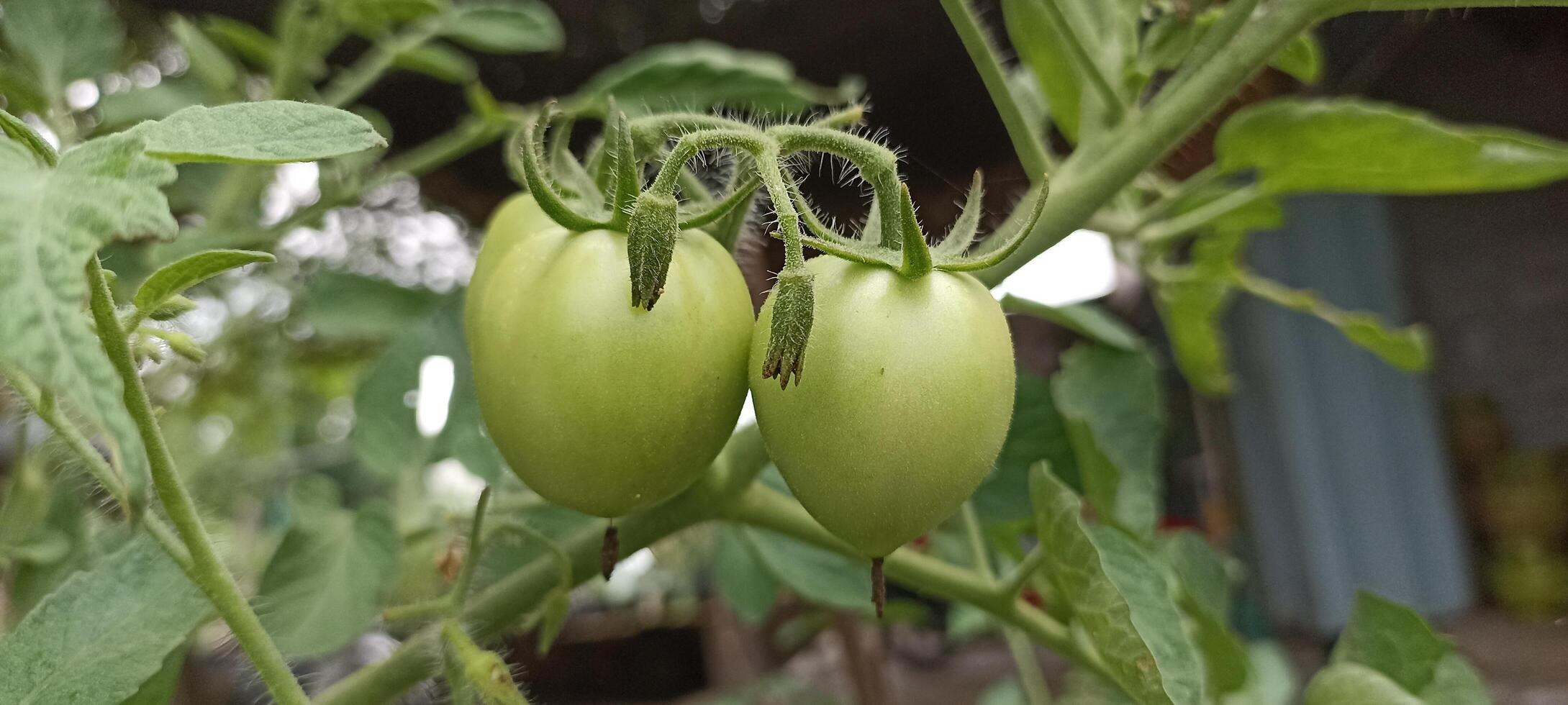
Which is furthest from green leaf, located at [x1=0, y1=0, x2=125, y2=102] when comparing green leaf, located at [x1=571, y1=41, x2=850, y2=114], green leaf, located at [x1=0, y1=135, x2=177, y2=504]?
green leaf, located at [x1=0, y1=135, x2=177, y2=504]

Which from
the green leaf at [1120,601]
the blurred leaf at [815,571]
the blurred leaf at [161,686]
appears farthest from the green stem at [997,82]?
the blurred leaf at [161,686]

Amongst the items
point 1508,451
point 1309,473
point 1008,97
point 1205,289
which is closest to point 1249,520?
point 1309,473

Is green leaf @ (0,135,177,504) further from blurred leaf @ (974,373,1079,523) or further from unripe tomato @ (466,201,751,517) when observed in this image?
blurred leaf @ (974,373,1079,523)

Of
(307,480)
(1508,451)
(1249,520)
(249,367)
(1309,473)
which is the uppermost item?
(307,480)

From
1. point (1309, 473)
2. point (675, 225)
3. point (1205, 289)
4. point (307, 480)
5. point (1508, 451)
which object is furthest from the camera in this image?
point (1309, 473)

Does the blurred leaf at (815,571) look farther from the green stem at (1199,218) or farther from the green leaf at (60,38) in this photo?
the green leaf at (60,38)

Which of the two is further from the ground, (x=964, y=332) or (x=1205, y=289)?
(x=964, y=332)

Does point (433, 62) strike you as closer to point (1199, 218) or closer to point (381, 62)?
point (381, 62)

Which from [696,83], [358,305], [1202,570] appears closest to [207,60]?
[358,305]

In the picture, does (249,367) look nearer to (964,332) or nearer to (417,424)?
(417,424)
